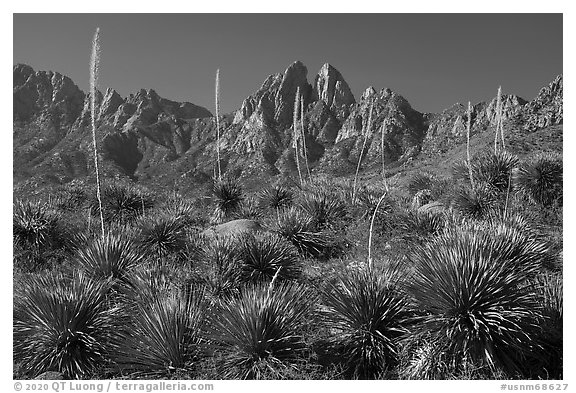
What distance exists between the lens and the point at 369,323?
240 inches

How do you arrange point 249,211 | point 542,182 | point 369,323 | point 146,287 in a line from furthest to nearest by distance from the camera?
point 249,211, point 542,182, point 146,287, point 369,323

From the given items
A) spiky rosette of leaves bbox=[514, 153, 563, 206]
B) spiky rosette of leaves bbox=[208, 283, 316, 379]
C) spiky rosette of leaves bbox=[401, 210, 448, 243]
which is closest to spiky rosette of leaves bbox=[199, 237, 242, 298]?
spiky rosette of leaves bbox=[208, 283, 316, 379]

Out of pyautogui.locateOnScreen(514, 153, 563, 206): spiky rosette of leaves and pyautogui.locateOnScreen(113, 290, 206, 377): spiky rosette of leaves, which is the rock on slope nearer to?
pyautogui.locateOnScreen(514, 153, 563, 206): spiky rosette of leaves

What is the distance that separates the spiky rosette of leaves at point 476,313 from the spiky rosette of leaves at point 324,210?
709 cm

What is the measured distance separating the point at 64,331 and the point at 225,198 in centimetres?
979

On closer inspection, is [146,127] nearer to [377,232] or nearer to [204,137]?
[204,137]

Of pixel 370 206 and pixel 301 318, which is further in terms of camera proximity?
pixel 370 206

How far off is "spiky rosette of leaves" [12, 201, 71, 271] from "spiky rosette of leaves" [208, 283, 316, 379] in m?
6.53

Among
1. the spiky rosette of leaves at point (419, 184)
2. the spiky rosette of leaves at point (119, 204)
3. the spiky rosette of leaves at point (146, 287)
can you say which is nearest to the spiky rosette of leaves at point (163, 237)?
the spiky rosette of leaves at point (146, 287)

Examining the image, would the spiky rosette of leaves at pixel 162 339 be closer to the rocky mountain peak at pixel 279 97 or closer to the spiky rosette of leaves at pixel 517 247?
the spiky rosette of leaves at pixel 517 247

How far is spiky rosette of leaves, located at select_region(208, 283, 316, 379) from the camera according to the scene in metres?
5.75

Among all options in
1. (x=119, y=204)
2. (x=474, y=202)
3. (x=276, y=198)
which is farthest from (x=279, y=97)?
(x=474, y=202)

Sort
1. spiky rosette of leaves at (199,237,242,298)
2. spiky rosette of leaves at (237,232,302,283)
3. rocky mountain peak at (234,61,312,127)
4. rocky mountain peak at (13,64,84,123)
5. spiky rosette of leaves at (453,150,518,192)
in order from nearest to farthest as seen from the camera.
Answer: spiky rosette of leaves at (199,237,242,298), spiky rosette of leaves at (237,232,302,283), spiky rosette of leaves at (453,150,518,192), rocky mountain peak at (13,64,84,123), rocky mountain peak at (234,61,312,127)

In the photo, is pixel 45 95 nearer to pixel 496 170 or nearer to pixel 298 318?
pixel 496 170
